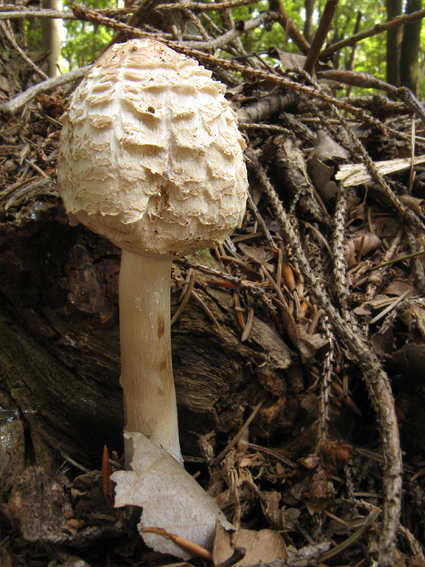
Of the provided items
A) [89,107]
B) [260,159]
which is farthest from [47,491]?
[260,159]

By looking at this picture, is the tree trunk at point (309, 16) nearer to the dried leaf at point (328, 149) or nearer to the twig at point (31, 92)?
the dried leaf at point (328, 149)

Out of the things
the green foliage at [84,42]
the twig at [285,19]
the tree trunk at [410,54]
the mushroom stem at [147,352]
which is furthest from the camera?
the green foliage at [84,42]

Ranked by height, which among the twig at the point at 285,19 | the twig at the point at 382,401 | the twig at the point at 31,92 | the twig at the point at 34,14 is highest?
the twig at the point at 285,19

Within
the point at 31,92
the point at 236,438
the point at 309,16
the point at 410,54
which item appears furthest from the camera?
the point at 309,16

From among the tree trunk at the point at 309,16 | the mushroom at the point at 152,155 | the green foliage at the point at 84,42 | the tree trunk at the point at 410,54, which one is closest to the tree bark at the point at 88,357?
the mushroom at the point at 152,155

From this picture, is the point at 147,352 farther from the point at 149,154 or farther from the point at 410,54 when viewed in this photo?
the point at 410,54

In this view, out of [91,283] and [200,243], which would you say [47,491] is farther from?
[200,243]

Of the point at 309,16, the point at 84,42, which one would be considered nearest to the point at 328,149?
the point at 309,16
